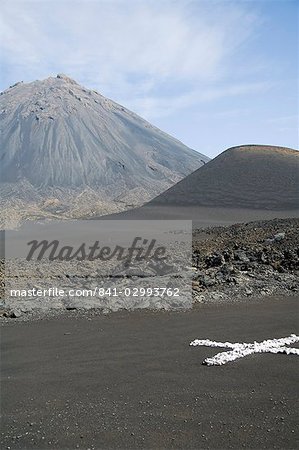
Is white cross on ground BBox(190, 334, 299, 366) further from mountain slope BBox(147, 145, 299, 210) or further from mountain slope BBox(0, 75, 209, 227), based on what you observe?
mountain slope BBox(0, 75, 209, 227)

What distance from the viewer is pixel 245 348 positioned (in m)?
6.56

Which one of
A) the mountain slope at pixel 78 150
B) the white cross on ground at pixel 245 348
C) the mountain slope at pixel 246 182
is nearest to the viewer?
the white cross on ground at pixel 245 348

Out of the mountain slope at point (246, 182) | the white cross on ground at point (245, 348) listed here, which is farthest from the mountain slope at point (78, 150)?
the white cross on ground at point (245, 348)

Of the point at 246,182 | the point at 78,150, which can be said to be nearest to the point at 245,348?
the point at 246,182

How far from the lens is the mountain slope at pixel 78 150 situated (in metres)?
92.8

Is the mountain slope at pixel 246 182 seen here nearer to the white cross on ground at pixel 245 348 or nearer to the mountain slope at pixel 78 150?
the mountain slope at pixel 78 150

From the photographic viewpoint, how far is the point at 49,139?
11000cm

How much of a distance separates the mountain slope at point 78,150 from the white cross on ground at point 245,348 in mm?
72038

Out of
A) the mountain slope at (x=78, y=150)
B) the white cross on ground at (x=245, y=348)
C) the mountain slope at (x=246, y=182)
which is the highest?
the mountain slope at (x=78, y=150)

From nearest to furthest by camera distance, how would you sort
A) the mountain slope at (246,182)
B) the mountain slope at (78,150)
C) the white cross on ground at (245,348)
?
the white cross on ground at (245,348)
the mountain slope at (246,182)
the mountain slope at (78,150)

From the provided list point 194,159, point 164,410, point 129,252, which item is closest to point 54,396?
point 164,410

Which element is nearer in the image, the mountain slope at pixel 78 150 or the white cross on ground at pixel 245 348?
the white cross on ground at pixel 245 348

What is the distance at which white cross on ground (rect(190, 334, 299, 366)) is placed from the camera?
6059 mm

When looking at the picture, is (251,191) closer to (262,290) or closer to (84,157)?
(262,290)
